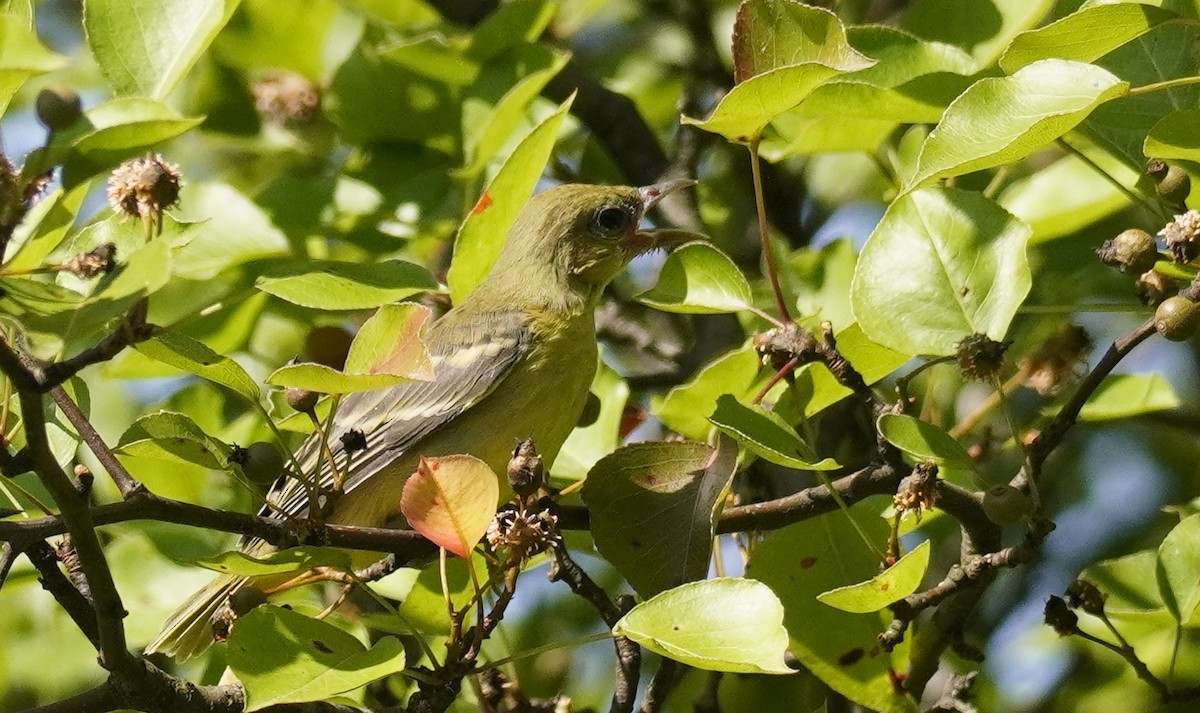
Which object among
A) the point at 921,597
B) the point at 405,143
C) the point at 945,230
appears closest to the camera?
the point at 945,230

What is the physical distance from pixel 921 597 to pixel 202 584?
2019 millimetres

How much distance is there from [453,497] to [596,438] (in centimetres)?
144

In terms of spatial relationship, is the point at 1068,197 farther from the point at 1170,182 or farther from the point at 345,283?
the point at 345,283

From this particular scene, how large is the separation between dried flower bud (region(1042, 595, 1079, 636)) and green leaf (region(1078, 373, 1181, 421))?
21.8 inches

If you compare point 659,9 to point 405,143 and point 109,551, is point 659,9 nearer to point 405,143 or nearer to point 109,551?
point 405,143

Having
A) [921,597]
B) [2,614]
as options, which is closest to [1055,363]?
[921,597]

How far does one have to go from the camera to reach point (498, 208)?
3361mm

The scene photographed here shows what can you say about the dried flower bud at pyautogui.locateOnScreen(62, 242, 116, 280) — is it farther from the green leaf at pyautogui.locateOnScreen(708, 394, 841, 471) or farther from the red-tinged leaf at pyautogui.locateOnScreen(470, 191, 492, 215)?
the red-tinged leaf at pyautogui.locateOnScreen(470, 191, 492, 215)

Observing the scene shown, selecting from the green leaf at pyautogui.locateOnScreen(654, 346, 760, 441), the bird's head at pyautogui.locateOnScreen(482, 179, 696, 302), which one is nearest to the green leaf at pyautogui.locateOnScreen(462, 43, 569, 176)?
the bird's head at pyautogui.locateOnScreen(482, 179, 696, 302)

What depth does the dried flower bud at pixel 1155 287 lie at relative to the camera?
2.73 meters

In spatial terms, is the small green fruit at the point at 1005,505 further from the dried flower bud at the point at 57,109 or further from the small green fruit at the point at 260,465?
the dried flower bud at the point at 57,109

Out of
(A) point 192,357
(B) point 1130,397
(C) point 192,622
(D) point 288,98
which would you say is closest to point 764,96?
(A) point 192,357

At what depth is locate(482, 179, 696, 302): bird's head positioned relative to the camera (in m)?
4.54

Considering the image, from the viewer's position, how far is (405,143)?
440 centimetres
